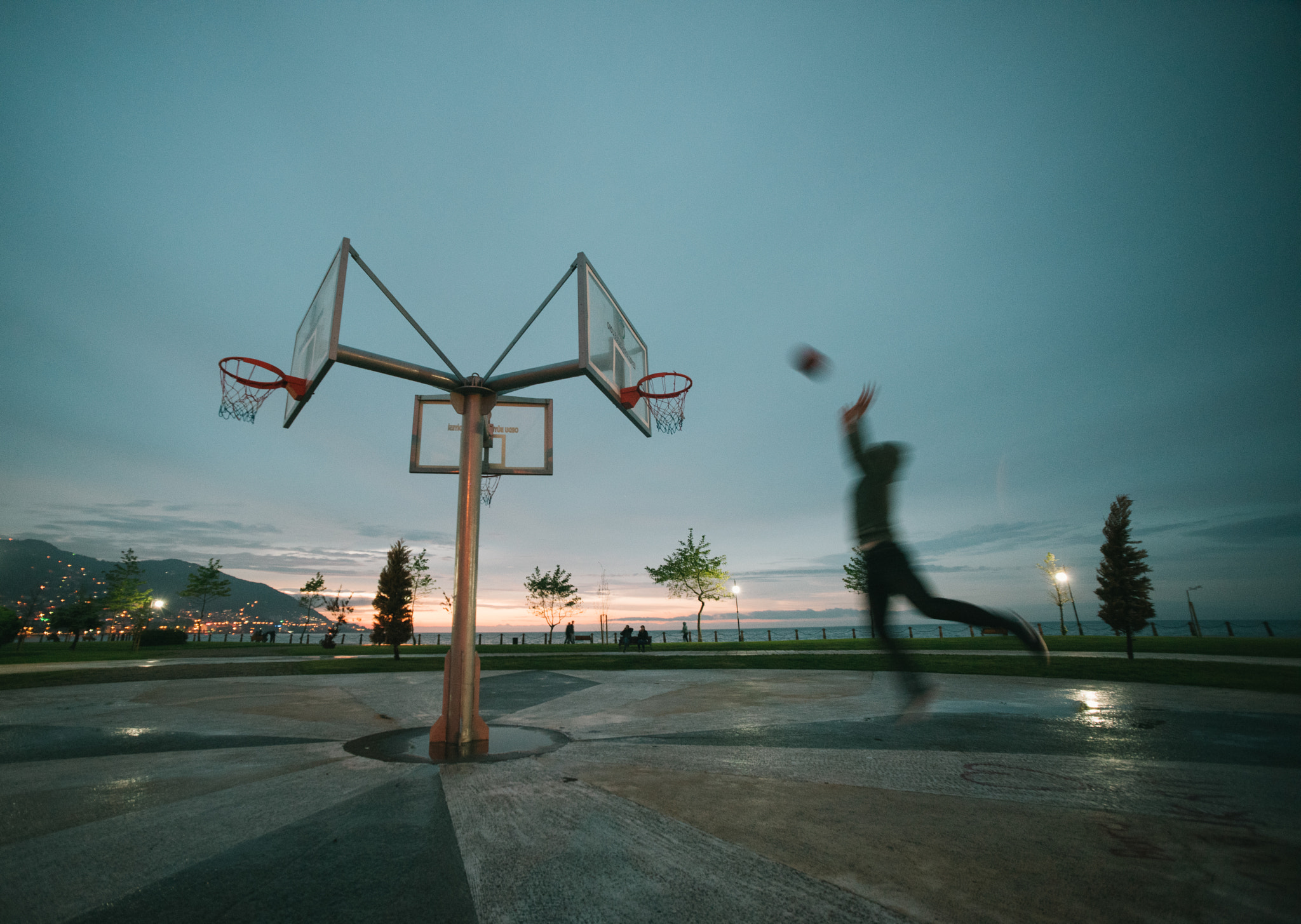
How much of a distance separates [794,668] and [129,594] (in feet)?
147

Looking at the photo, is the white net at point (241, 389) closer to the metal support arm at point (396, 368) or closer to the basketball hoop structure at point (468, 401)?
the basketball hoop structure at point (468, 401)

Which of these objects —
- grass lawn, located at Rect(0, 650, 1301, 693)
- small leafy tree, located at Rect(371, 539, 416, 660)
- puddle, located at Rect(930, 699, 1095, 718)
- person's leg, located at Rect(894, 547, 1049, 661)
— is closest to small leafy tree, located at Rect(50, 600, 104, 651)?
small leafy tree, located at Rect(371, 539, 416, 660)

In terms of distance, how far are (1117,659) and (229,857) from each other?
17216 millimetres

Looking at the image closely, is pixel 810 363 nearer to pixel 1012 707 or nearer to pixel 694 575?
pixel 1012 707

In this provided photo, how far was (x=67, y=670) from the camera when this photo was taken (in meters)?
13.8

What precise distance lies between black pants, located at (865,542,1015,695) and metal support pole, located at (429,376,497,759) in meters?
4.40

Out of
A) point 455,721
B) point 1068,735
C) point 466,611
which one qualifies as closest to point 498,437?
point 466,611

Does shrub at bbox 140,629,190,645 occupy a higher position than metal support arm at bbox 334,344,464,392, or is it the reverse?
metal support arm at bbox 334,344,464,392

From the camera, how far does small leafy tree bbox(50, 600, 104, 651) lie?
1248 inches

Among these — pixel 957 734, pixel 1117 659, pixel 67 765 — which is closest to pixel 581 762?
pixel 957 734

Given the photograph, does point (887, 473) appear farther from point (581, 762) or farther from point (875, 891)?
point (581, 762)

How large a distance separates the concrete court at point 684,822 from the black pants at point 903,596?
1.04 meters

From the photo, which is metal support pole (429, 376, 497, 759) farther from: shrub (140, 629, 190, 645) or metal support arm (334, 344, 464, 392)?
shrub (140, 629, 190, 645)

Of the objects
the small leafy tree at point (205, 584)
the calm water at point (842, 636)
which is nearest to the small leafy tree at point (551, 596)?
the calm water at point (842, 636)
